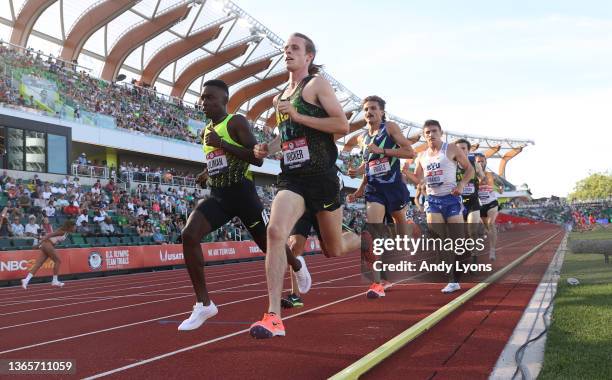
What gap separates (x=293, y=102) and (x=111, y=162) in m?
29.1

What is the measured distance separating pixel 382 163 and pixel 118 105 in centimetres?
2736

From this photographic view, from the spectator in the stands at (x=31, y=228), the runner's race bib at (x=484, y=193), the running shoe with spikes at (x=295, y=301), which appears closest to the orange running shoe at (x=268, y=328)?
the running shoe with spikes at (x=295, y=301)

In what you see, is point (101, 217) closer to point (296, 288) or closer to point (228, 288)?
point (228, 288)

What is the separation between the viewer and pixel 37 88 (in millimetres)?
24000

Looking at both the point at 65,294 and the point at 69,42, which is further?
the point at 69,42

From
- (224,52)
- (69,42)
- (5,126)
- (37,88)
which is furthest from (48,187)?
(224,52)

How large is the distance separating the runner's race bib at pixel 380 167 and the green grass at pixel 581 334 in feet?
8.23

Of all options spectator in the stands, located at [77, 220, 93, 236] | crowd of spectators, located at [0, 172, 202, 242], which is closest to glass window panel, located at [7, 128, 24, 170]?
crowd of spectators, located at [0, 172, 202, 242]

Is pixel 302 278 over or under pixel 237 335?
over

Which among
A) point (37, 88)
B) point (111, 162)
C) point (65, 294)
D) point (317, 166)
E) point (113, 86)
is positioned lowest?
point (65, 294)

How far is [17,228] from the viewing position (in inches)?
662

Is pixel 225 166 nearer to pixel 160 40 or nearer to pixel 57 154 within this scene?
pixel 57 154

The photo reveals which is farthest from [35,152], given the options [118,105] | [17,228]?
[118,105]

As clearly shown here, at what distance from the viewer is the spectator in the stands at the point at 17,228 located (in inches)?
657
